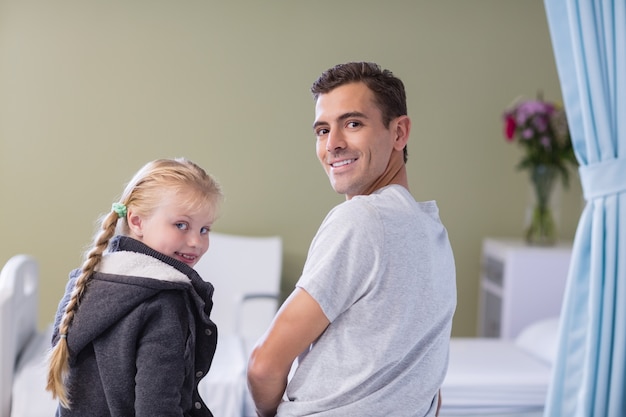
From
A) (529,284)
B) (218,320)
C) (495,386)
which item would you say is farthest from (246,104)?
(495,386)

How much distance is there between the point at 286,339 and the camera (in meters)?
1.27

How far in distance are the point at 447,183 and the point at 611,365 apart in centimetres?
220

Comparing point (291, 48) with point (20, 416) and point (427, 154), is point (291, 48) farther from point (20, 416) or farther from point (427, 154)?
point (20, 416)

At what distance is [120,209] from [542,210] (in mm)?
3063

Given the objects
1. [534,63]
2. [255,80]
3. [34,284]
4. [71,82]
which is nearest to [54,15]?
[71,82]

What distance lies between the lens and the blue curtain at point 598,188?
209 cm

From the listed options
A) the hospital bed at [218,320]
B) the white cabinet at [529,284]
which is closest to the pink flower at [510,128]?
the white cabinet at [529,284]

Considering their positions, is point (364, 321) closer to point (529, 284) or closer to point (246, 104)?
point (529, 284)

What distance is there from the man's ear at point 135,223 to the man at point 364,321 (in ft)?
1.00

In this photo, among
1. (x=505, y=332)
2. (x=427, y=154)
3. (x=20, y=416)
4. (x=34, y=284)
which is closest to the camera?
(x=20, y=416)

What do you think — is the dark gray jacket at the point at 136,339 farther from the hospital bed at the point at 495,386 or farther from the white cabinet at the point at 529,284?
the white cabinet at the point at 529,284

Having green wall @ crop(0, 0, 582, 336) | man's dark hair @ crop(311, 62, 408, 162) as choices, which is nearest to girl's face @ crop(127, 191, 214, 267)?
man's dark hair @ crop(311, 62, 408, 162)

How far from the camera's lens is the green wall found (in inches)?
152

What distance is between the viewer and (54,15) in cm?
386
